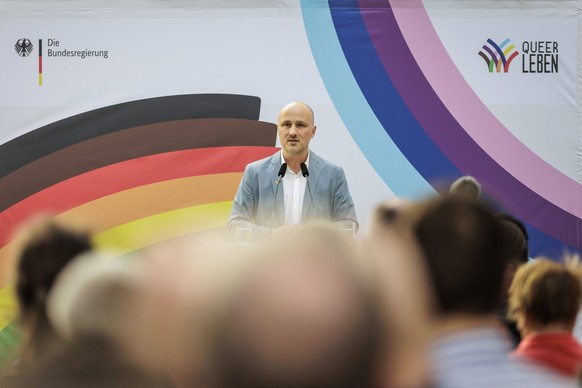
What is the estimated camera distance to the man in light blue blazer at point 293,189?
4156mm

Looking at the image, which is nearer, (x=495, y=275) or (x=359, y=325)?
(x=359, y=325)

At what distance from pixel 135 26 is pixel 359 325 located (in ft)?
16.4

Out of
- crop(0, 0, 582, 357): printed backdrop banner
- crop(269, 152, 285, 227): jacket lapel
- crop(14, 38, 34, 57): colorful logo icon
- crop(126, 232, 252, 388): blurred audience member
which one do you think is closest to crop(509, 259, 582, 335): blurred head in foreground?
crop(126, 232, 252, 388): blurred audience member

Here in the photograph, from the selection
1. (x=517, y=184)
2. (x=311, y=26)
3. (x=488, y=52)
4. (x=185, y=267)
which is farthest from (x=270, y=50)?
(x=185, y=267)

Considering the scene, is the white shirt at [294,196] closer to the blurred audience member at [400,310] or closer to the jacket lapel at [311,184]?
the jacket lapel at [311,184]

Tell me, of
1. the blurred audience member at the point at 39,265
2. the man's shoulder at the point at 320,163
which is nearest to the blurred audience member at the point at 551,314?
the blurred audience member at the point at 39,265

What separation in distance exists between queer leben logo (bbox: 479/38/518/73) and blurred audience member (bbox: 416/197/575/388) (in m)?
4.35

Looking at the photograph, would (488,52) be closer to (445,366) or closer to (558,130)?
(558,130)

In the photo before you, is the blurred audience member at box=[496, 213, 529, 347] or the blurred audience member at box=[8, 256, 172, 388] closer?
the blurred audience member at box=[8, 256, 172, 388]

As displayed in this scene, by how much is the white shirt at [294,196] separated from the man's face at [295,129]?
13 centimetres

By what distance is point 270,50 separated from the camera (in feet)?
17.4

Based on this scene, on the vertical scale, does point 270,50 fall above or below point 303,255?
above

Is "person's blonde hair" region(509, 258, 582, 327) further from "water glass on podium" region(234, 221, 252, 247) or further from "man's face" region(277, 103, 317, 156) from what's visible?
"man's face" region(277, 103, 317, 156)

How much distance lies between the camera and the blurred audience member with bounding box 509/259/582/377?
191 centimetres
